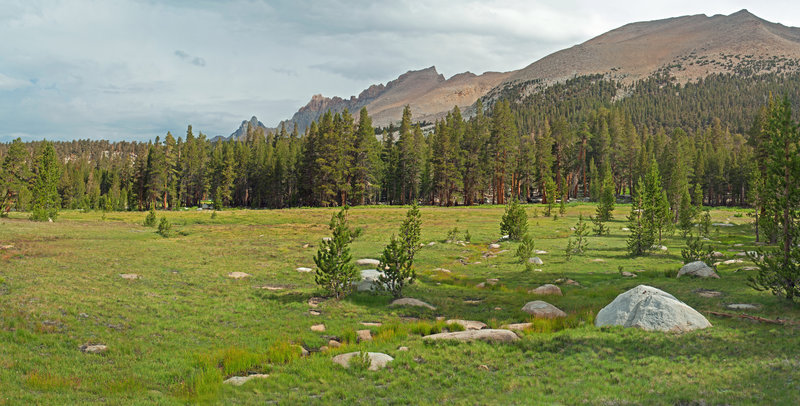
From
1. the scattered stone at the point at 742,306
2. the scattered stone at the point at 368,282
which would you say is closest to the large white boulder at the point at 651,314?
the scattered stone at the point at 742,306

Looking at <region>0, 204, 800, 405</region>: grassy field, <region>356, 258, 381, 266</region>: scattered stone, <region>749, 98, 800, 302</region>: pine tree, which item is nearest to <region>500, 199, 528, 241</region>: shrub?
<region>0, 204, 800, 405</region>: grassy field

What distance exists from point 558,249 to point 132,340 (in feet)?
94.5

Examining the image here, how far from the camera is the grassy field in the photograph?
334 inches

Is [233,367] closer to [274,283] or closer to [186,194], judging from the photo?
[274,283]

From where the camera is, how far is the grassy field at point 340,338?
8.48m

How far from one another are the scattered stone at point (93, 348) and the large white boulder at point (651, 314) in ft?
47.0

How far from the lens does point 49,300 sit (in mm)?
13836

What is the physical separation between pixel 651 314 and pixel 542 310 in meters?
3.79

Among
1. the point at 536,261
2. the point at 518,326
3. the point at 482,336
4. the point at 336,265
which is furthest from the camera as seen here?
the point at 536,261

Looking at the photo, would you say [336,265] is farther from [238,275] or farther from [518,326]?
[518,326]

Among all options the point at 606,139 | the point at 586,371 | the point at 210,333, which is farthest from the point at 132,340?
the point at 606,139

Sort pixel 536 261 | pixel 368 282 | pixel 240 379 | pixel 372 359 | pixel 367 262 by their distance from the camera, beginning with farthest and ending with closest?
pixel 536 261
pixel 367 262
pixel 368 282
pixel 372 359
pixel 240 379

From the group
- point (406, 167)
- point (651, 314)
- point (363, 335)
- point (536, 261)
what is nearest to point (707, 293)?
point (651, 314)

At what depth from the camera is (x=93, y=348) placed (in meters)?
10.6
